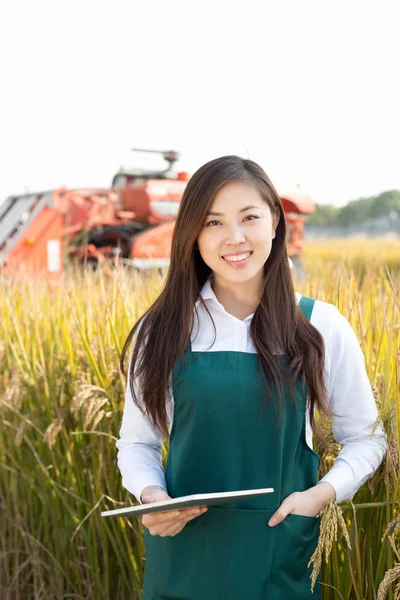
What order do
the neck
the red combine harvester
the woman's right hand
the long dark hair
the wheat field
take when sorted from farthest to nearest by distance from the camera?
the red combine harvester → the wheat field → the neck → the long dark hair → the woman's right hand

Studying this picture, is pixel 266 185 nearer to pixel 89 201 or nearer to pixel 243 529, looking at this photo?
pixel 243 529

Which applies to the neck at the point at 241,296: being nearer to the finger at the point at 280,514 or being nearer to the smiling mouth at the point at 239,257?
the smiling mouth at the point at 239,257

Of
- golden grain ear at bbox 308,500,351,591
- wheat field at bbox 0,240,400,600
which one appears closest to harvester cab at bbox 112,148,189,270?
wheat field at bbox 0,240,400,600

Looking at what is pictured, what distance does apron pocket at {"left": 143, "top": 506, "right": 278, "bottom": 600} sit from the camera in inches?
54.1

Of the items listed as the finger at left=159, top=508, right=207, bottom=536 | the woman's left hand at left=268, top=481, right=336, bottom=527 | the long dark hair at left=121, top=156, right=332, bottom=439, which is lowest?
the finger at left=159, top=508, right=207, bottom=536

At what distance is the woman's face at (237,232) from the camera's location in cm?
145

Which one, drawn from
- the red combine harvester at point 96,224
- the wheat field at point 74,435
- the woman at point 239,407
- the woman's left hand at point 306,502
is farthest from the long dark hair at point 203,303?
the red combine harvester at point 96,224

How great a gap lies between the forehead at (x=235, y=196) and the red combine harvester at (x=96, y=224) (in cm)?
545

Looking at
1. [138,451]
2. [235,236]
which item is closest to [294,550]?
[138,451]

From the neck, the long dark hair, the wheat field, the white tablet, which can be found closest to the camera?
the white tablet

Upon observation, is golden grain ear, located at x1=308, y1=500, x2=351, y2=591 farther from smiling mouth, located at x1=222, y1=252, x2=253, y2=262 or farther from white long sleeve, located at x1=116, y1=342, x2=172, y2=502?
smiling mouth, located at x1=222, y1=252, x2=253, y2=262

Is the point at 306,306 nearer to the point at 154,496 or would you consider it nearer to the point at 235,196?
the point at 235,196

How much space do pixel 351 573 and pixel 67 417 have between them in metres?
1.22

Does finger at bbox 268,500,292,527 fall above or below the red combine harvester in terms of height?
below
